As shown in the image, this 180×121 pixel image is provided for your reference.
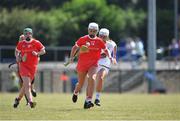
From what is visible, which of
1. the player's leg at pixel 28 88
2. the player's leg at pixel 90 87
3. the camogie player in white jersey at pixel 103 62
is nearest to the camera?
the player's leg at pixel 28 88

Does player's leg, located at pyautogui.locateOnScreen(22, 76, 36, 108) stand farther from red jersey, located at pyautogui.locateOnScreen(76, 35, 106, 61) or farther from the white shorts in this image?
the white shorts

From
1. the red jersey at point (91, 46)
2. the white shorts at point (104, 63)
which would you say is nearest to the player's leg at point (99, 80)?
the white shorts at point (104, 63)

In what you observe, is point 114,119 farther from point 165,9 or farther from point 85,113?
point 165,9

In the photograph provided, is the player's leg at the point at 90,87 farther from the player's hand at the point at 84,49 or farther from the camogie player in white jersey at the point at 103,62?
the camogie player in white jersey at the point at 103,62

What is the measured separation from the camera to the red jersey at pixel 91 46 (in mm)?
23422

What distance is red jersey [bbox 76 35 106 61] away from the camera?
23.4 metres

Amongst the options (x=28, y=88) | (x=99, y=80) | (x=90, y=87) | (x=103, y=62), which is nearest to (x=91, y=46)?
(x=90, y=87)

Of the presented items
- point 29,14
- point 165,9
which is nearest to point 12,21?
point 29,14

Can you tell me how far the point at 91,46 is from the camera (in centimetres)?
2348

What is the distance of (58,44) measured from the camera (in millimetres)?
64250

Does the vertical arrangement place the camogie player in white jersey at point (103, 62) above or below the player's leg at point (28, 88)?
above

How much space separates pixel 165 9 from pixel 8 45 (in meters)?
25.6

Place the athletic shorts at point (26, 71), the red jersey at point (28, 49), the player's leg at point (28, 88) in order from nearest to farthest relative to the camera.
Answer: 1. the player's leg at point (28, 88)
2. the athletic shorts at point (26, 71)
3. the red jersey at point (28, 49)

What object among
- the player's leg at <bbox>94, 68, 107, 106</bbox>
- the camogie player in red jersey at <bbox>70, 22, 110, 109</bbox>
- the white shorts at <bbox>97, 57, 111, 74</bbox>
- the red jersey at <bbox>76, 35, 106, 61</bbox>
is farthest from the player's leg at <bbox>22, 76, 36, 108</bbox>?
the white shorts at <bbox>97, 57, 111, 74</bbox>
